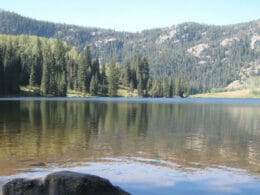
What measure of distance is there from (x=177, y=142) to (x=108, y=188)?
26.7 meters

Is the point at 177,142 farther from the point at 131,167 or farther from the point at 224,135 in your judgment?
the point at 131,167

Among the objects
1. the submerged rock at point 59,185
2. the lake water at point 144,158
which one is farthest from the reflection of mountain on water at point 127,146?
the submerged rock at point 59,185

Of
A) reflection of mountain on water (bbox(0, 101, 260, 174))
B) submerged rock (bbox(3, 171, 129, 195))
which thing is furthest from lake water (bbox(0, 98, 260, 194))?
submerged rock (bbox(3, 171, 129, 195))

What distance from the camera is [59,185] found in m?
14.9

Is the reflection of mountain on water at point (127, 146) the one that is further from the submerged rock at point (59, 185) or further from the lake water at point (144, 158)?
the submerged rock at point (59, 185)

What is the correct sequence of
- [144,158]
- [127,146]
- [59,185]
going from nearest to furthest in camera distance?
[59,185] → [144,158] → [127,146]

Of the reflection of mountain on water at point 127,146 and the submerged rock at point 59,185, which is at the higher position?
the submerged rock at point 59,185

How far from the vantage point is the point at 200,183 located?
76.6 feet

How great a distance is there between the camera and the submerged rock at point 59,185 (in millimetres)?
14906

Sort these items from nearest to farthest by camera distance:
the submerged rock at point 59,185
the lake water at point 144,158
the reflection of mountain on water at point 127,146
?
the submerged rock at point 59,185
the lake water at point 144,158
the reflection of mountain on water at point 127,146

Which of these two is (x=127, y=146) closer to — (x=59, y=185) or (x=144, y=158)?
(x=144, y=158)

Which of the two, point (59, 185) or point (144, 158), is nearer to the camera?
point (59, 185)

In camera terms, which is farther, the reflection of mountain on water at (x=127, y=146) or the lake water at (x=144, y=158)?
the reflection of mountain on water at (x=127, y=146)

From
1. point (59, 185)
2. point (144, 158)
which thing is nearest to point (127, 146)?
point (144, 158)
